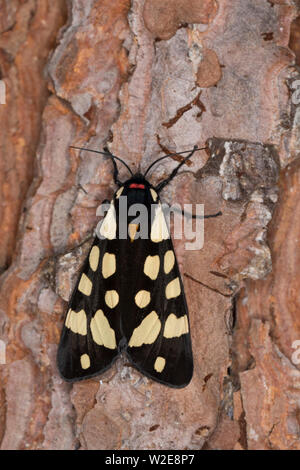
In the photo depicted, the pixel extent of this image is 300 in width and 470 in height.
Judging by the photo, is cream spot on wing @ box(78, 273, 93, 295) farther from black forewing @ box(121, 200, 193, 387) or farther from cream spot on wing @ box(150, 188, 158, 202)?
cream spot on wing @ box(150, 188, 158, 202)

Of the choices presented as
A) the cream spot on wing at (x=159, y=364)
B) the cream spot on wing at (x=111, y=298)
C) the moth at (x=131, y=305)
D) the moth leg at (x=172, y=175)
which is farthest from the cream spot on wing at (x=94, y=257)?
the cream spot on wing at (x=159, y=364)

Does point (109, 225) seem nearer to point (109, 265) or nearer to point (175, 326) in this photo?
point (109, 265)

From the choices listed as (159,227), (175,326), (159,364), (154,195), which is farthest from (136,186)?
(159,364)

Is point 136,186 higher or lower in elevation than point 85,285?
higher

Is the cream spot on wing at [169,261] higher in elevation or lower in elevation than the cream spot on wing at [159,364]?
higher

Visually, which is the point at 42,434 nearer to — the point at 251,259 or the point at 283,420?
the point at 283,420

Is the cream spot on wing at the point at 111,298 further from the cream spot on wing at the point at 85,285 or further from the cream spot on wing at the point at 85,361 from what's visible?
the cream spot on wing at the point at 85,361

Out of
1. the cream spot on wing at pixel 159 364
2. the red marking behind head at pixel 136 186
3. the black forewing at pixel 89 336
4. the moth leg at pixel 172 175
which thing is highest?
the moth leg at pixel 172 175
